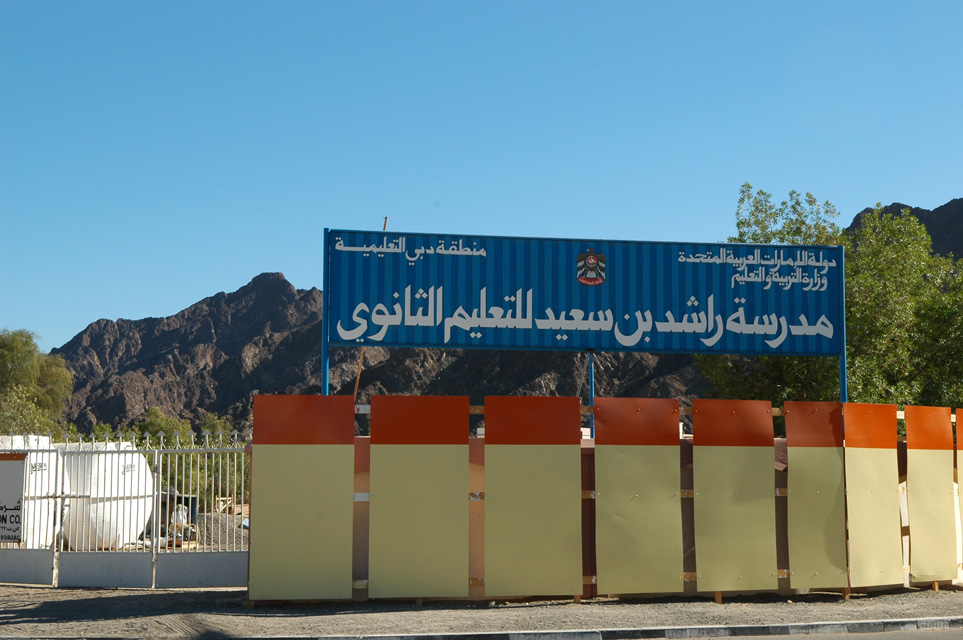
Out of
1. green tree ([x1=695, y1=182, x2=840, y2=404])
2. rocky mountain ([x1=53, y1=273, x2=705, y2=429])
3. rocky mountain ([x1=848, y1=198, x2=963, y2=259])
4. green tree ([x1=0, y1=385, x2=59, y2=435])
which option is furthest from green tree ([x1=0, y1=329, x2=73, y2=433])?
rocky mountain ([x1=848, y1=198, x2=963, y2=259])

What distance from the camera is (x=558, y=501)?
407 inches

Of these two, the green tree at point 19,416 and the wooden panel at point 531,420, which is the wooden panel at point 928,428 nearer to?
the wooden panel at point 531,420

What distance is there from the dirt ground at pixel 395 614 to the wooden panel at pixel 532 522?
0.29 metres

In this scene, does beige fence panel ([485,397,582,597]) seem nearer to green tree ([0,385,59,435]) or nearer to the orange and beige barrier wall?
the orange and beige barrier wall

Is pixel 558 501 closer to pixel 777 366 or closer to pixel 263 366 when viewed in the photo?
pixel 777 366

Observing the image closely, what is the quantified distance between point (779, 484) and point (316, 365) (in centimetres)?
9344

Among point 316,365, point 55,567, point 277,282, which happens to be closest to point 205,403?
point 316,365

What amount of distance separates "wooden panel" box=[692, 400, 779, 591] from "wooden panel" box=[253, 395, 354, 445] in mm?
4317

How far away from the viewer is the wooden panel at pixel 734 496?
1052 centimetres

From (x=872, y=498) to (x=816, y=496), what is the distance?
846 millimetres

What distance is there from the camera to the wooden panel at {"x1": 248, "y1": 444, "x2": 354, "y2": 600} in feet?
32.6

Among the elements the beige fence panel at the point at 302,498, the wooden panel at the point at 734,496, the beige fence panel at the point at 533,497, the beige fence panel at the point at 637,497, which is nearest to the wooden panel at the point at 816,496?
the wooden panel at the point at 734,496

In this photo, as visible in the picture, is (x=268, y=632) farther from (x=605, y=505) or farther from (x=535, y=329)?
(x=535, y=329)

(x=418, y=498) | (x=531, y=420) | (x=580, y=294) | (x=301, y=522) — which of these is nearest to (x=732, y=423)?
(x=531, y=420)
